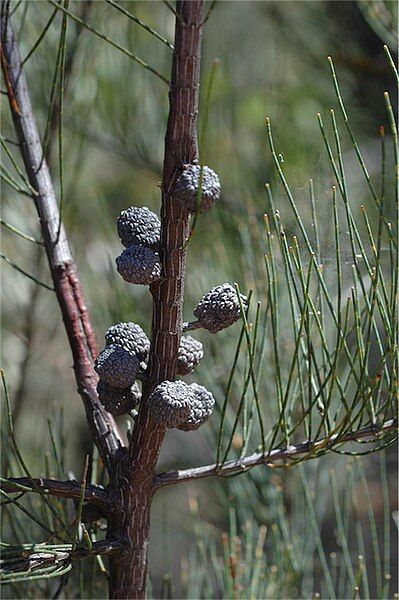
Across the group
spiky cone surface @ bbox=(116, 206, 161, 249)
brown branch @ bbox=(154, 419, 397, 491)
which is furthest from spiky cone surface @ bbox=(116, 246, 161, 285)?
brown branch @ bbox=(154, 419, 397, 491)

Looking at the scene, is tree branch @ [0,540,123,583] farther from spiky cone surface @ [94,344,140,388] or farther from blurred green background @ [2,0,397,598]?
blurred green background @ [2,0,397,598]

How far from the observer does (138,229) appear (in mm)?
356

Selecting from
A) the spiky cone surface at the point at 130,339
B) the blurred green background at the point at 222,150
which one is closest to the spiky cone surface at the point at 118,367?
the spiky cone surface at the point at 130,339

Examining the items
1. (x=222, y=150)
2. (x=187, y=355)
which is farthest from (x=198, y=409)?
(x=222, y=150)

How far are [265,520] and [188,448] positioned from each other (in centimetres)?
64

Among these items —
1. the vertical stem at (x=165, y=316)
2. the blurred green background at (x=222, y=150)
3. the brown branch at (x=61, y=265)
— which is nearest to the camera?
the vertical stem at (x=165, y=316)

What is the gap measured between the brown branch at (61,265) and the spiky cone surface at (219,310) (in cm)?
10

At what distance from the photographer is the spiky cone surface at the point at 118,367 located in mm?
367

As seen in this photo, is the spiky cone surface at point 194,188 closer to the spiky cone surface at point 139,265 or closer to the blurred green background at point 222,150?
the spiky cone surface at point 139,265

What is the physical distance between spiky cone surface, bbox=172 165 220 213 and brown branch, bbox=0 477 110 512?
140 millimetres

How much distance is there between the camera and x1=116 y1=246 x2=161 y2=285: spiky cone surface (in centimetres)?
34

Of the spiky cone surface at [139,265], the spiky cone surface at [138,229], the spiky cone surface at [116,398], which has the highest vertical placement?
the spiky cone surface at [138,229]

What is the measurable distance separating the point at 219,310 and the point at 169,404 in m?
0.05

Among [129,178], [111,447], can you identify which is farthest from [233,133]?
[129,178]
